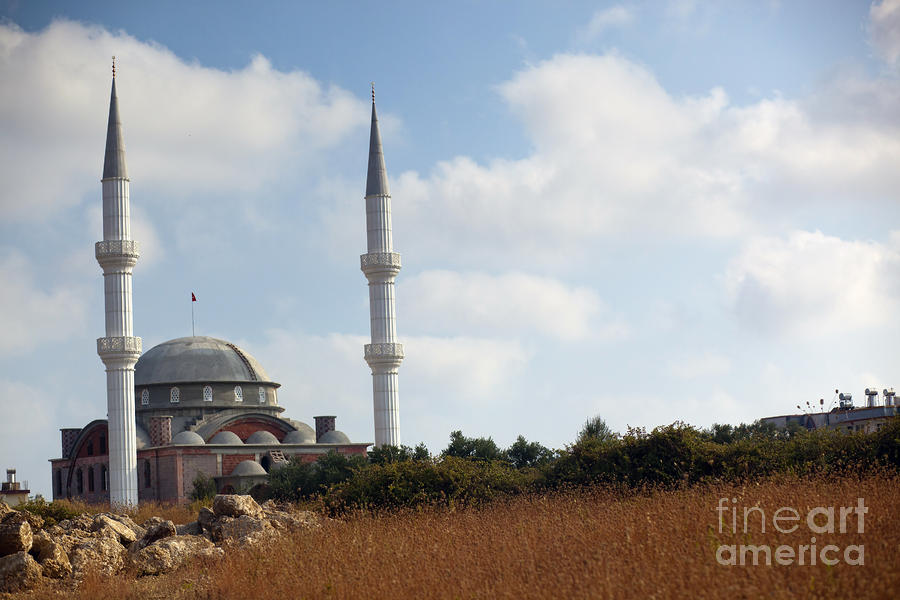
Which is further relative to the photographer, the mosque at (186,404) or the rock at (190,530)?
the mosque at (186,404)

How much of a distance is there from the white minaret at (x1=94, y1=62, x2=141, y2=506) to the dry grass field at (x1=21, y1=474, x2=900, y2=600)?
2652cm

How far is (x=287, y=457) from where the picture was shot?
46.4m

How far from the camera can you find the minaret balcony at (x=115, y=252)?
38.2 meters

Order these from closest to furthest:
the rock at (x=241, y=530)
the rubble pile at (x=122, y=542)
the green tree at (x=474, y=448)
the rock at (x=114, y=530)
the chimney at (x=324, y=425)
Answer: the rubble pile at (x=122, y=542) → the rock at (x=241, y=530) → the rock at (x=114, y=530) → the green tree at (x=474, y=448) → the chimney at (x=324, y=425)

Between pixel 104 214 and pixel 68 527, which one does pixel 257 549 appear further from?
pixel 104 214

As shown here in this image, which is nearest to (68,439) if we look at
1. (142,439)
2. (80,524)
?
(142,439)

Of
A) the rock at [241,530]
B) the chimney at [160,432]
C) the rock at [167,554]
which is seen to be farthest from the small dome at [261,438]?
the rock at [167,554]

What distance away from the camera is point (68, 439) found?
4950 cm

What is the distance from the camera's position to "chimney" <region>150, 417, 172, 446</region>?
147 ft

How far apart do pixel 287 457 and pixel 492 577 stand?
39.1 metres

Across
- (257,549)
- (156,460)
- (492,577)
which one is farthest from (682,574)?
(156,460)

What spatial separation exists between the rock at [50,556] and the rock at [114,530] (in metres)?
1.49

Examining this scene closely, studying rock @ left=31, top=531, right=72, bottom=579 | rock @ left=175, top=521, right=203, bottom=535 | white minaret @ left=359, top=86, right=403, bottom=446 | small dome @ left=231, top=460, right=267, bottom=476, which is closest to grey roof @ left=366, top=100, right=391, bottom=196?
white minaret @ left=359, top=86, right=403, bottom=446

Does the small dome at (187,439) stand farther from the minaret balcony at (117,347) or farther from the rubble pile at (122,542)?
the rubble pile at (122,542)
